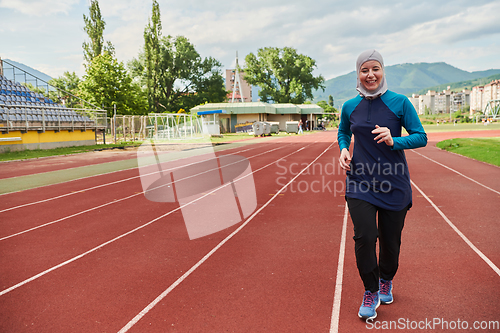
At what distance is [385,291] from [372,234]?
775 mm

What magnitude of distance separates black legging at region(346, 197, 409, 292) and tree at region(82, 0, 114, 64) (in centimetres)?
5041

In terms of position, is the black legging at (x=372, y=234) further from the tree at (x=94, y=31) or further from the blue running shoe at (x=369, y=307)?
the tree at (x=94, y=31)

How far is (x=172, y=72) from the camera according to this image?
200 ft

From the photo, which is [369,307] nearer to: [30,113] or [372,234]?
[372,234]

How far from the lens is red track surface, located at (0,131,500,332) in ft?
9.95

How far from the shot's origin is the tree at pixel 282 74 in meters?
67.8

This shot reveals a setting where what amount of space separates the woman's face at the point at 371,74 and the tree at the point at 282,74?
6484cm

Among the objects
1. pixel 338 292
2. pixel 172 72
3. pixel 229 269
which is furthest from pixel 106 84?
pixel 338 292

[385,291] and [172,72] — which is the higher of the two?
[172,72]

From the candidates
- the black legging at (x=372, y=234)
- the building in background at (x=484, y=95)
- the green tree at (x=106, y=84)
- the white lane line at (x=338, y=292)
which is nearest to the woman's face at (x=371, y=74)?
the black legging at (x=372, y=234)

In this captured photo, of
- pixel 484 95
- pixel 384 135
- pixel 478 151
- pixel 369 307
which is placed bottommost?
pixel 369 307

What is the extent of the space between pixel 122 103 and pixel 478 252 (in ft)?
130

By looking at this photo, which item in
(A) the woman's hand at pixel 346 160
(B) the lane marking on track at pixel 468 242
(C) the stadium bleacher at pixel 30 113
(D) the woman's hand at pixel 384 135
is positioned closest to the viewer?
(D) the woman's hand at pixel 384 135

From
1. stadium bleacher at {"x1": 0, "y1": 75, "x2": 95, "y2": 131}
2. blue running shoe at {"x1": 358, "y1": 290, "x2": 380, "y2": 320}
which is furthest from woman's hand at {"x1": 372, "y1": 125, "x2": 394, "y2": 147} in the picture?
stadium bleacher at {"x1": 0, "y1": 75, "x2": 95, "y2": 131}
